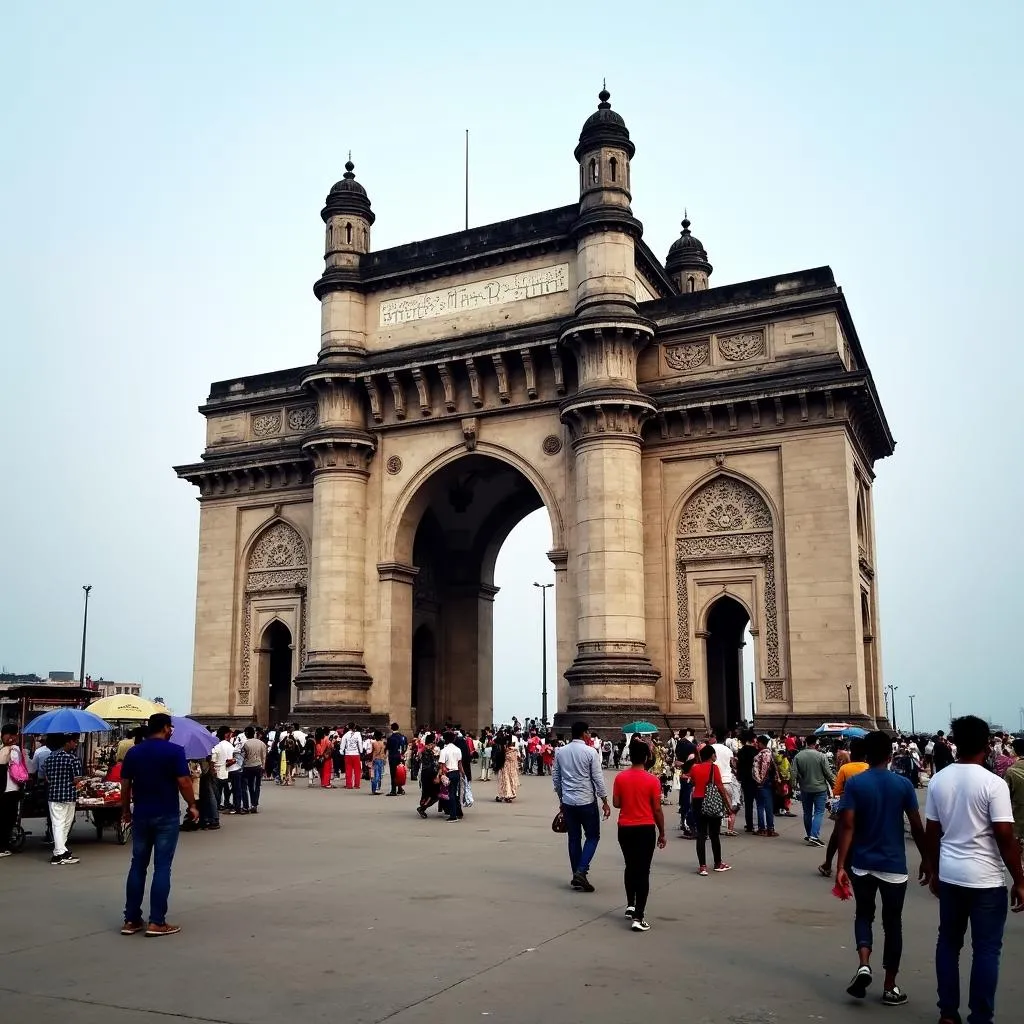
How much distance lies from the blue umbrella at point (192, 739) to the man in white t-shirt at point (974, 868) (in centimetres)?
1206

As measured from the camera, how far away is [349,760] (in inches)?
1078

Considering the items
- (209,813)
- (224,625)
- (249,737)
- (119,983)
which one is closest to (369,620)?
(224,625)

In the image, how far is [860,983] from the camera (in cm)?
731

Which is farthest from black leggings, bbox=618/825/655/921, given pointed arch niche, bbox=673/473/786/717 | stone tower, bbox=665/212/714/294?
stone tower, bbox=665/212/714/294

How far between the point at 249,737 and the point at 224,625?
19291mm

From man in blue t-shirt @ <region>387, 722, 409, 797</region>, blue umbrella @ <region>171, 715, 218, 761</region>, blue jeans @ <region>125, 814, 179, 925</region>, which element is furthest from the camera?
man in blue t-shirt @ <region>387, 722, 409, 797</region>

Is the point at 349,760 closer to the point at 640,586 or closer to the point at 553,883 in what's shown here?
the point at 640,586

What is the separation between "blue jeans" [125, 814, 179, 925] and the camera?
30.6 ft

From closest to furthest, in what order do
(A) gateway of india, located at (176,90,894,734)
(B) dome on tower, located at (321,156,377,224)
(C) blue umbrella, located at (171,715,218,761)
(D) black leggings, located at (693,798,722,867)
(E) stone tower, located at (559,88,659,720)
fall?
(D) black leggings, located at (693,798,722,867), (C) blue umbrella, located at (171,715,218,761), (E) stone tower, located at (559,88,659,720), (A) gateway of india, located at (176,90,894,734), (B) dome on tower, located at (321,156,377,224)

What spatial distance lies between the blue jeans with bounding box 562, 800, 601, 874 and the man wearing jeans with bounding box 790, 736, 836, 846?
5.00m

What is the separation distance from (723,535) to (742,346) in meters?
5.51

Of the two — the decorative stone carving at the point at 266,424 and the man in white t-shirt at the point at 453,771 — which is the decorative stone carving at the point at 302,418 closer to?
the decorative stone carving at the point at 266,424

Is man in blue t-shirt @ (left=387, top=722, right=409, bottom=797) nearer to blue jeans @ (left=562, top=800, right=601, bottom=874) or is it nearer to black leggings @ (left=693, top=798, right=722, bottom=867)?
black leggings @ (left=693, top=798, right=722, bottom=867)

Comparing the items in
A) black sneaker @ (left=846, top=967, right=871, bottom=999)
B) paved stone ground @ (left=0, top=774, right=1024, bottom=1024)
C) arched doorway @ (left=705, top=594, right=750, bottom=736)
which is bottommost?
paved stone ground @ (left=0, top=774, right=1024, bottom=1024)
